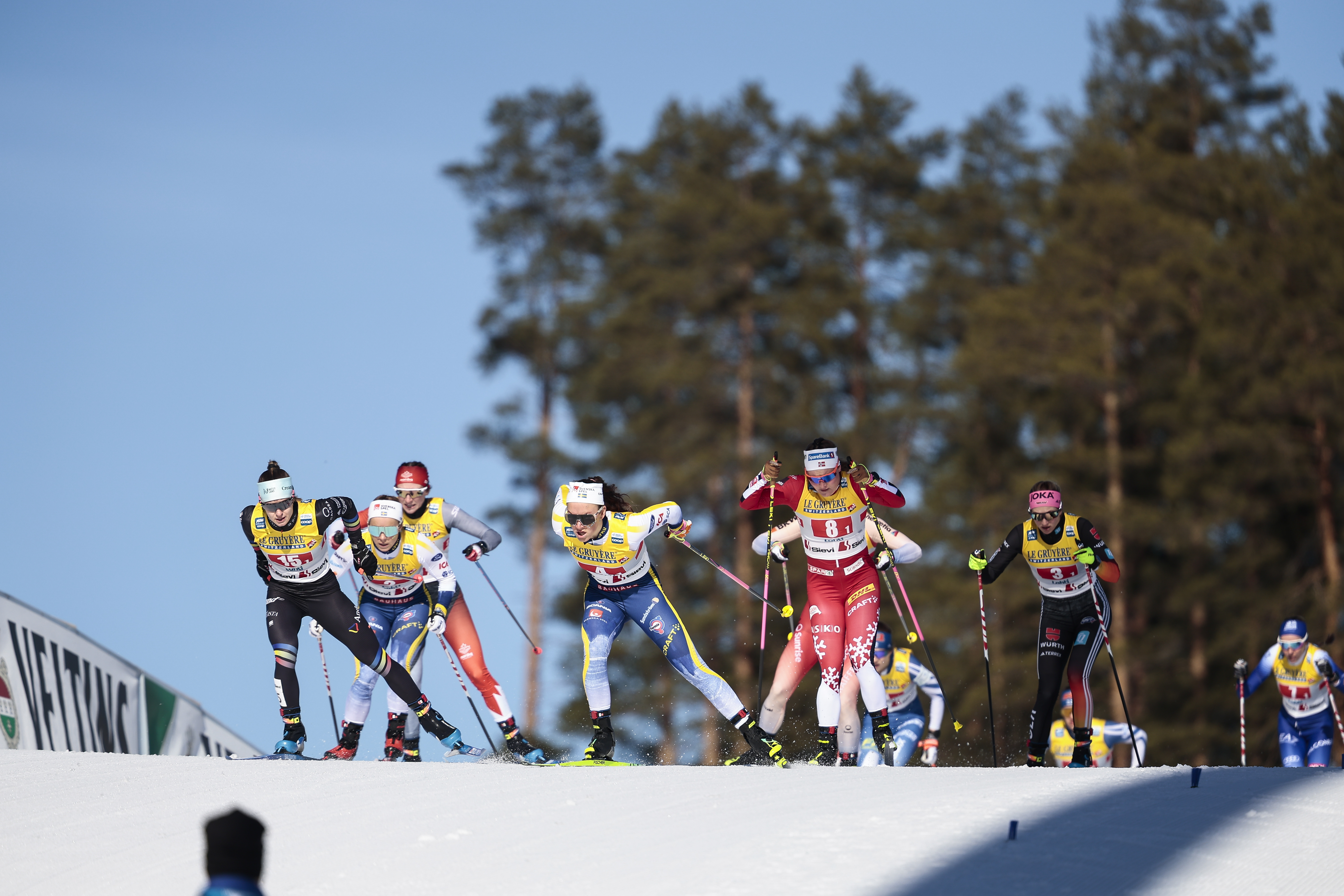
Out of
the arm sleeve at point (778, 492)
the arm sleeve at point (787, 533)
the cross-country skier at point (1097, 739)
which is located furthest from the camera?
the cross-country skier at point (1097, 739)

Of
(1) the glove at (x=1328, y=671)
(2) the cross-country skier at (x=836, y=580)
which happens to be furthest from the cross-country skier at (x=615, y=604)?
(1) the glove at (x=1328, y=671)

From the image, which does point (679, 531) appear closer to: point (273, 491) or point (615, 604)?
point (615, 604)

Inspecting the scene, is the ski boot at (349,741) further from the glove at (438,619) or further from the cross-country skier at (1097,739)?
the cross-country skier at (1097,739)

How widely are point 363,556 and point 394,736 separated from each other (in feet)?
5.47

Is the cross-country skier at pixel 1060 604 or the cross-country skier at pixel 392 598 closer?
the cross-country skier at pixel 392 598

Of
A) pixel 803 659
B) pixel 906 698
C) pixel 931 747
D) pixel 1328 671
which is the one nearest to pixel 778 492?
pixel 803 659

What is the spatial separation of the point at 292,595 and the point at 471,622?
145cm

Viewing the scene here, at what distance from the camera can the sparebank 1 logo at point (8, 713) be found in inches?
529

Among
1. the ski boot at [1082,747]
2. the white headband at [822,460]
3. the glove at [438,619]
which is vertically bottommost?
the ski boot at [1082,747]

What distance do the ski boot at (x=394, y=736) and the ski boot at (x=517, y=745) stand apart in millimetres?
742

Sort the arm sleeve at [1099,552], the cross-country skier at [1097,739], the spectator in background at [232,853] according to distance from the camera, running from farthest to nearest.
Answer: the cross-country skier at [1097,739] < the arm sleeve at [1099,552] < the spectator in background at [232,853]

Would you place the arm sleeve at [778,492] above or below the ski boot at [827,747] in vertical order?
above

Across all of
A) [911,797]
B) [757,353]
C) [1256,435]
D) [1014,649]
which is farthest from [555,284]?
[911,797]

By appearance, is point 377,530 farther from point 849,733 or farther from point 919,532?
point 919,532
